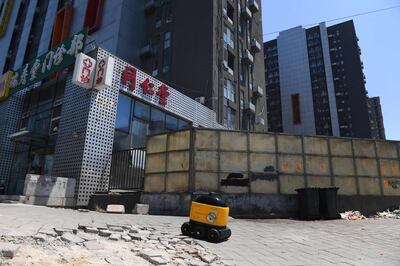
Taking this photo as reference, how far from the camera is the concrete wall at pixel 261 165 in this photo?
12789 millimetres

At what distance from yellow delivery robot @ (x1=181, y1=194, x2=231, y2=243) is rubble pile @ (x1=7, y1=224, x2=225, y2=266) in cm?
32

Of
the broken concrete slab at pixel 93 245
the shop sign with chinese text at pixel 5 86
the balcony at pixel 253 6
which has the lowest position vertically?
the broken concrete slab at pixel 93 245

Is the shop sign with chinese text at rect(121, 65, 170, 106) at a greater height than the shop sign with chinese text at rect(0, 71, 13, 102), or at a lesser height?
lesser

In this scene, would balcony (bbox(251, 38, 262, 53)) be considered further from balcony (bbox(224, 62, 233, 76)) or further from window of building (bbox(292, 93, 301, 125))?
window of building (bbox(292, 93, 301, 125))

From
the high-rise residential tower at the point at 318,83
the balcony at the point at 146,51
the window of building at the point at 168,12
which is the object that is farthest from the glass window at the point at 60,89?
the high-rise residential tower at the point at 318,83

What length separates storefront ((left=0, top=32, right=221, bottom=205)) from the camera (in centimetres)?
1498

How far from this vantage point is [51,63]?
18484 mm

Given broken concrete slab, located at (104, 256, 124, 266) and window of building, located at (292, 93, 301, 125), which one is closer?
broken concrete slab, located at (104, 256, 124, 266)

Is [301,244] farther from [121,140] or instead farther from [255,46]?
[255,46]

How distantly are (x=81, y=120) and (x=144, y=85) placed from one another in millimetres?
4715

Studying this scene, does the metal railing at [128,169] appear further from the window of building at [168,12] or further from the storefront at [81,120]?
the window of building at [168,12]

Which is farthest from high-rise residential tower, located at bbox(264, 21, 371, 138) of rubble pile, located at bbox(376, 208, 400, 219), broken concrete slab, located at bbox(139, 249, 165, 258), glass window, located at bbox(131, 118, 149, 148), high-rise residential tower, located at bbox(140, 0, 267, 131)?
broken concrete slab, located at bbox(139, 249, 165, 258)

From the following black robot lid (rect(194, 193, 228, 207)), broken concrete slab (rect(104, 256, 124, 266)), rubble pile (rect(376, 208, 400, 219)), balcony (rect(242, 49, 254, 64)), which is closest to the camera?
broken concrete slab (rect(104, 256, 124, 266))

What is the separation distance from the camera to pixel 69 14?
34.6 meters
